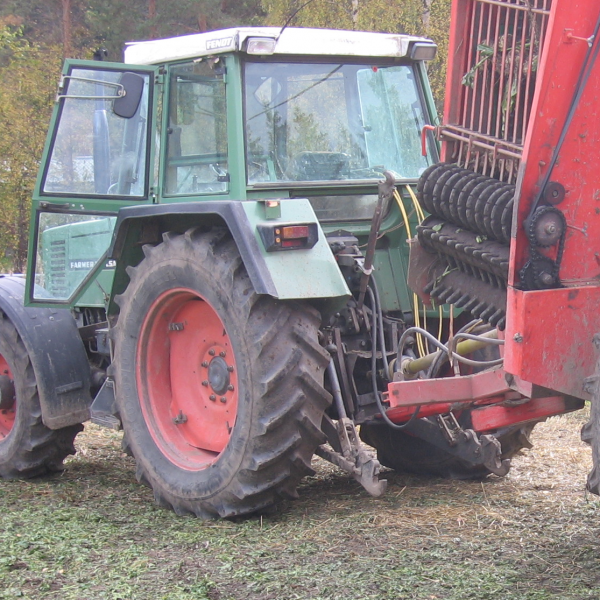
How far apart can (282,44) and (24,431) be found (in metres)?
2.58

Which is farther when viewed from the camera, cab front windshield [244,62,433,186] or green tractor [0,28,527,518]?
cab front windshield [244,62,433,186]

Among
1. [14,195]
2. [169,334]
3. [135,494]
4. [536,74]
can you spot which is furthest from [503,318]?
[14,195]

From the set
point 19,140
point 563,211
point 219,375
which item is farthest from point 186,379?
point 19,140

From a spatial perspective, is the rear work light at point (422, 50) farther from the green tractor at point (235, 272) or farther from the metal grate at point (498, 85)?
the metal grate at point (498, 85)

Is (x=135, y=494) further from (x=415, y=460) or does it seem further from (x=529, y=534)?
(x=529, y=534)

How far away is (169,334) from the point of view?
4840mm

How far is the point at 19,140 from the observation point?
12695mm

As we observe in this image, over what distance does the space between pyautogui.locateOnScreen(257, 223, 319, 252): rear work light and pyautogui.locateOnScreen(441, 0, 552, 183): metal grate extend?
0.77 metres

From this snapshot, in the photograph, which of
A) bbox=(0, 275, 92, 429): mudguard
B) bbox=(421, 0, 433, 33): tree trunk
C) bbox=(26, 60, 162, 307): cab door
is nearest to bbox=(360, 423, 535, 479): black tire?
bbox=(0, 275, 92, 429): mudguard

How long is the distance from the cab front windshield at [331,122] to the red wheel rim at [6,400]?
2.11 m

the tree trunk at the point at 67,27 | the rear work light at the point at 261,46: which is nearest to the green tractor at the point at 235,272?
the rear work light at the point at 261,46

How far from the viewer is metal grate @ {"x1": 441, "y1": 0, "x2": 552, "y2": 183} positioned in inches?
130

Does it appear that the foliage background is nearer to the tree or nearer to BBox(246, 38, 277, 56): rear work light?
the tree

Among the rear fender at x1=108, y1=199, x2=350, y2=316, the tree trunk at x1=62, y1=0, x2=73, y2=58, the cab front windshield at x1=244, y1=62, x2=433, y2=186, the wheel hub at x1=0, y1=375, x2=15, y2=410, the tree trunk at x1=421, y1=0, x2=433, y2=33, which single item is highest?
the tree trunk at x1=62, y1=0, x2=73, y2=58
